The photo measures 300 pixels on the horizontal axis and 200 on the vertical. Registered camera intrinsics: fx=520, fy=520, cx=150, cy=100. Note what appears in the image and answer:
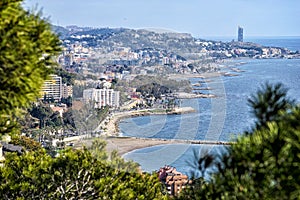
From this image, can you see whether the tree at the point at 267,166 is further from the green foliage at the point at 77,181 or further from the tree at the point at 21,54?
the green foliage at the point at 77,181

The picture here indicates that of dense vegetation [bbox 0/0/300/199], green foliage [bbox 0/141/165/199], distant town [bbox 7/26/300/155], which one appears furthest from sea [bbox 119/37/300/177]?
dense vegetation [bbox 0/0/300/199]

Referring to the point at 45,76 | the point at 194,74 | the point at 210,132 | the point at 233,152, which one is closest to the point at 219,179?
the point at 233,152

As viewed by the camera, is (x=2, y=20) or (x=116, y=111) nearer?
(x=2, y=20)

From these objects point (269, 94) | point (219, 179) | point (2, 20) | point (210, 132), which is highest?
point (2, 20)

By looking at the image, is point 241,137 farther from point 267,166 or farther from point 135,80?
point 135,80

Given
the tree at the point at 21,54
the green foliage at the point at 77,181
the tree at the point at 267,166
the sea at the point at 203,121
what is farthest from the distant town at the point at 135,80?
the tree at the point at 267,166

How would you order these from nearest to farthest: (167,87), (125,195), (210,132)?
(125,195) → (210,132) → (167,87)

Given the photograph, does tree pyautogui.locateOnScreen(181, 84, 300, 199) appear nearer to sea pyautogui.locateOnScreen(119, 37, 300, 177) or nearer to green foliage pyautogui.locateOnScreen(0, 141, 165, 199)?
green foliage pyautogui.locateOnScreen(0, 141, 165, 199)

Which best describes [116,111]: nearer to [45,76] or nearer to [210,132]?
[210,132]
